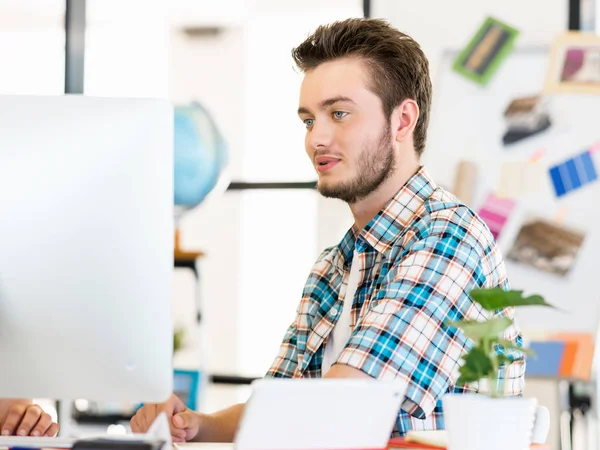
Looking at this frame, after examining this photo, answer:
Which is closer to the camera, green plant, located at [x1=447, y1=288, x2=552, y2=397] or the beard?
green plant, located at [x1=447, y1=288, x2=552, y2=397]

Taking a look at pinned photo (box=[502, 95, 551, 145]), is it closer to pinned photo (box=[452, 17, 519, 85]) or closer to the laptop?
pinned photo (box=[452, 17, 519, 85])

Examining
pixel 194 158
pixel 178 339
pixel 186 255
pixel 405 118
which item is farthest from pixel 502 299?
pixel 178 339

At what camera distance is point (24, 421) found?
1318 millimetres

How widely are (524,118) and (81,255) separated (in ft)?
7.18

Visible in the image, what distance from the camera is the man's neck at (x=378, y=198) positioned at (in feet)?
5.39

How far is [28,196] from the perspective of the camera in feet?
3.22

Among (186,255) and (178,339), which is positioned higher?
(186,255)

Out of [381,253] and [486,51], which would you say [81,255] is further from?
[486,51]

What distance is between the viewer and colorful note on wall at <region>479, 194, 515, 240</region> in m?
2.86

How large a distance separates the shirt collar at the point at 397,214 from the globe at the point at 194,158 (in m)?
1.98

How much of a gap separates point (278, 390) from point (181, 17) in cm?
406

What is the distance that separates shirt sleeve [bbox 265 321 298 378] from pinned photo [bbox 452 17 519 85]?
158 centimetres

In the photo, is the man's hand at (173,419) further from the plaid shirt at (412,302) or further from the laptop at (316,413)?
the laptop at (316,413)

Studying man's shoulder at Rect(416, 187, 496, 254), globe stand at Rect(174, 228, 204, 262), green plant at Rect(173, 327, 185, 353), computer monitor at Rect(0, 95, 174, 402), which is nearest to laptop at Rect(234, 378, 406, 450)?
computer monitor at Rect(0, 95, 174, 402)
